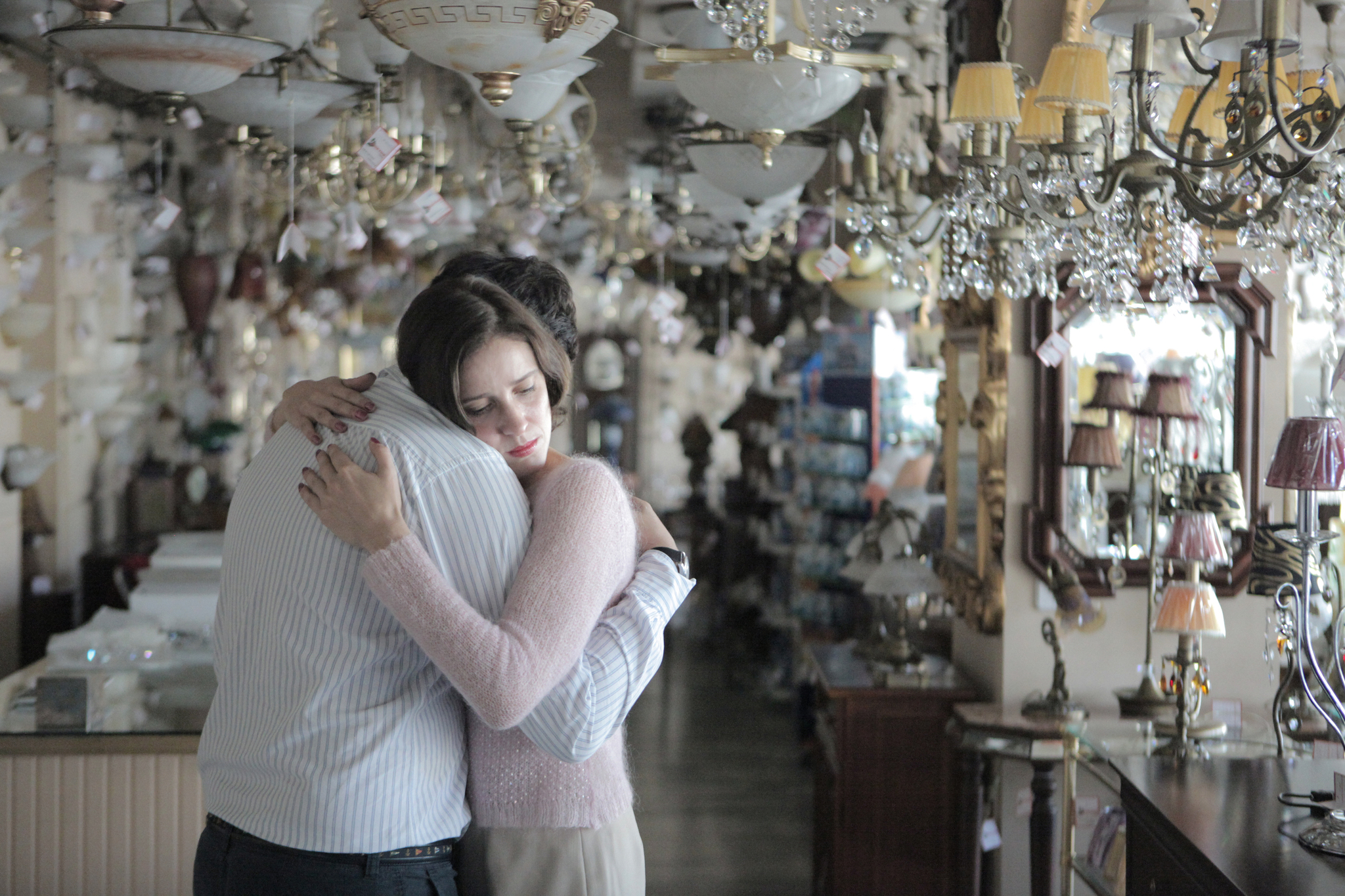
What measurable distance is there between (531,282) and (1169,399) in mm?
2579

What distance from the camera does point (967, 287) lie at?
4.07 meters

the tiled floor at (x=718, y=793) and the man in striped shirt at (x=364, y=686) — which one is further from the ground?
the man in striped shirt at (x=364, y=686)

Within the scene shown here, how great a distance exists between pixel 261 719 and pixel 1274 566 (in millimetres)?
2498

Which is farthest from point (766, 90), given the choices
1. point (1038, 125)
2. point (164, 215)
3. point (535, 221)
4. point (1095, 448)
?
point (535, 221)

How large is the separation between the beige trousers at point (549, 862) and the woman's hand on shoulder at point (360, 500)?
39cm

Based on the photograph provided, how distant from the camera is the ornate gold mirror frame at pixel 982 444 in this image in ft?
12.6

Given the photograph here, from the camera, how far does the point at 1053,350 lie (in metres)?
3.67

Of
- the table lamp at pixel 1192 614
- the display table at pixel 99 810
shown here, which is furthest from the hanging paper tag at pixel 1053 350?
the display table at pixel 99 810

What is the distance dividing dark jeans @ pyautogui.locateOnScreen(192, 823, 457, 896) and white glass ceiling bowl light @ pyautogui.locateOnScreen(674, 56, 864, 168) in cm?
156

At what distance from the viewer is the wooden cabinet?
4027 millimetres

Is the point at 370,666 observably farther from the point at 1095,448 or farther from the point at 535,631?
the point at 1095,448

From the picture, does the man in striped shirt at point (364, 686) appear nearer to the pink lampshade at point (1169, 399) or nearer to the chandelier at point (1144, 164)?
the chandelier at point (1144, 164)

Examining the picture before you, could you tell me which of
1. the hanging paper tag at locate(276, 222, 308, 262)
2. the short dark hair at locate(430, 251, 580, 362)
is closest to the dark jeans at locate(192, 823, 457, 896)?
the short dark hair at locate(430, 251, 580, 362)

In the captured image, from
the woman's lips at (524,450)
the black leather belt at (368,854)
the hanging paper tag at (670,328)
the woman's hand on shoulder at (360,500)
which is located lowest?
the black leather belt at (368,854)
